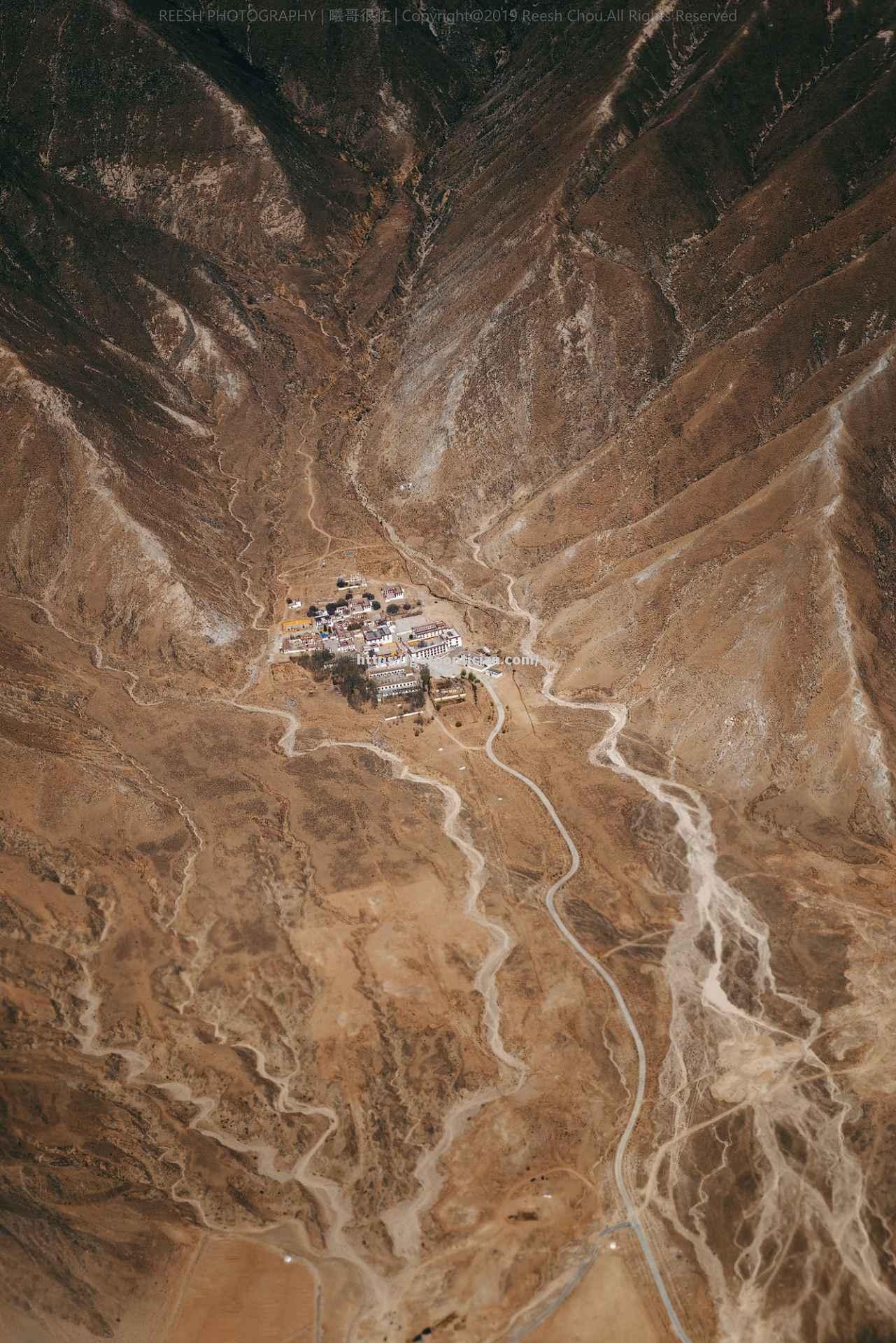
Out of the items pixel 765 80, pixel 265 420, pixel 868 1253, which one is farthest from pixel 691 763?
pixel 765 80

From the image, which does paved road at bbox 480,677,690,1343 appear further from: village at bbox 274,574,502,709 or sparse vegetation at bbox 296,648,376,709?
sparse vegetation at bbox 296,648,376,709

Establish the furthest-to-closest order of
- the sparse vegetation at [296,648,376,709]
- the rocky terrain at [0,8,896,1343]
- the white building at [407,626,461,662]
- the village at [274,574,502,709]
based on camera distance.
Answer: the white building at [407,626,461,662] < the village at [274,574,502,709] < the sparse vegetation at [296,648,376,709] < the rocky terrain at [0,8,896,1343]

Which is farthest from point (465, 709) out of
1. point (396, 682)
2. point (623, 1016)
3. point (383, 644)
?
point (623, 1016)

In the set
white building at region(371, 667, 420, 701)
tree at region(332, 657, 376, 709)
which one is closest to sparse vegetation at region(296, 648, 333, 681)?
tree at region(332, 657, 376, 709)

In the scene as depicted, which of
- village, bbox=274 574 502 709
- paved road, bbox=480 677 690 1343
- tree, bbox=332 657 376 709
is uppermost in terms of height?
village, bbox=274 574 502 709

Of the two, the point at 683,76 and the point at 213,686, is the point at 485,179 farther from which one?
the point at 213,686

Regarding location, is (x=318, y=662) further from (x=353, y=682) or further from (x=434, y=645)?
(x=434, y=645)
